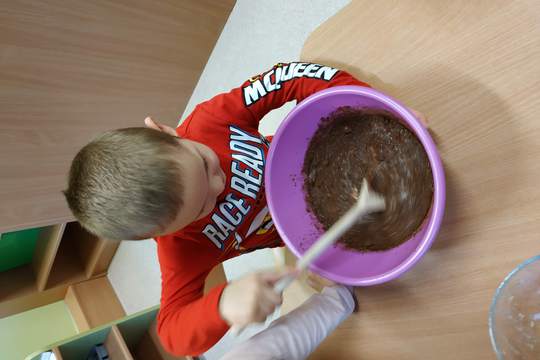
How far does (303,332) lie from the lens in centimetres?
63

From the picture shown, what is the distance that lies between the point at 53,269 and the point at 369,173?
1.42m

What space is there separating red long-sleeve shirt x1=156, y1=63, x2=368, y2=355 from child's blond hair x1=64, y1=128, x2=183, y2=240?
143 mm

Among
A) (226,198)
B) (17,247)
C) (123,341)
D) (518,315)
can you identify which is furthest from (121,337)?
(518,315)

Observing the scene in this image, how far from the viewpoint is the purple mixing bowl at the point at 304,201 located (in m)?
0.48

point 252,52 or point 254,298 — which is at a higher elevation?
point 252,52

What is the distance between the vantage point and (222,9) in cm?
130

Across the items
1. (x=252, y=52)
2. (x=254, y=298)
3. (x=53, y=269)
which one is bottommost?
(x=254, y=298)

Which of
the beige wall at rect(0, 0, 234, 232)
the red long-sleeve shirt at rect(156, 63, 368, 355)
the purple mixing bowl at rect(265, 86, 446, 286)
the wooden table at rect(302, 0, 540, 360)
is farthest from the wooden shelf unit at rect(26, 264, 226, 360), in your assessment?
the wooden table at rect(302, 0, 540, 360)

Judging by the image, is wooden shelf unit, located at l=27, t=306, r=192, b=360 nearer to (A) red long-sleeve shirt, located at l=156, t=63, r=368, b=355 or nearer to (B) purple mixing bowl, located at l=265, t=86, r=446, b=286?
(A) red long-sleeve shirt, located at l=156, t=63, r=368, b=355

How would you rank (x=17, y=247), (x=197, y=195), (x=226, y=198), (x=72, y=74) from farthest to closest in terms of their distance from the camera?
(x=17, y=247) < (x=72, y=74) < (x=226, y=198) < (x=197, y=195)

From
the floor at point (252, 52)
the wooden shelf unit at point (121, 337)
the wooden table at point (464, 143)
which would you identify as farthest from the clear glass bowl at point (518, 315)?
the wooden shelf unit at point (121, 337)

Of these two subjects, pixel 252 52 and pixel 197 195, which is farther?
pixel 252 52

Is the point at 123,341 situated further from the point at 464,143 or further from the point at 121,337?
the point at 464,143

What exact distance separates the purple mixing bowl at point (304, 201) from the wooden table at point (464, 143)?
5 cm
